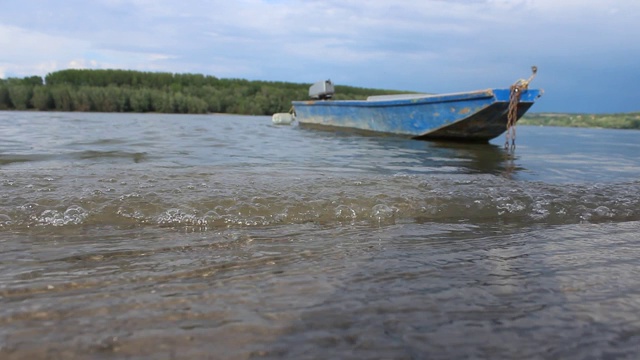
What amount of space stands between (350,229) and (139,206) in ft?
4.93

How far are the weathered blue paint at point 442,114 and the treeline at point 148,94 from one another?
25.3 m

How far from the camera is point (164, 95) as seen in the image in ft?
173

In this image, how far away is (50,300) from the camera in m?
1.67

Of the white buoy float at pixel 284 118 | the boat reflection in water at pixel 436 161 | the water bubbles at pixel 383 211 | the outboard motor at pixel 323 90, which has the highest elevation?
the outboard motor at pixel 323 90

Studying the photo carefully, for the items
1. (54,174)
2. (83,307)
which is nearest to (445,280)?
(83,307)

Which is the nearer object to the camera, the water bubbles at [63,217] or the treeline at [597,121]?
the water bubbles at [63,217]

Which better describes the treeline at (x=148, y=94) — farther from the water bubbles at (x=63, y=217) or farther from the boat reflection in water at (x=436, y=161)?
the water bubbles at (x=63, y=217)

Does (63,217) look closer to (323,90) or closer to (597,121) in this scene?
(323,90)

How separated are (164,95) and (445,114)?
48.0 m

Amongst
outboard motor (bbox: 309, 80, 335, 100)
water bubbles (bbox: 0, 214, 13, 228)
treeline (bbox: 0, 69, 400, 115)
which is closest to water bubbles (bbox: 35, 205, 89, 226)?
water bubbles (bbox: 0, 214, 13, 228)

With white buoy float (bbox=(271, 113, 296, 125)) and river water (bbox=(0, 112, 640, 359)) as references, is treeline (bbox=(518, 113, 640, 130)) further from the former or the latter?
river water (bbox=(0, 112, 640, 359))

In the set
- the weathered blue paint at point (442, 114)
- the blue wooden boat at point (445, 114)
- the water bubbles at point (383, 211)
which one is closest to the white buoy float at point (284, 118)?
the blue wooden boat at point (445, 114)

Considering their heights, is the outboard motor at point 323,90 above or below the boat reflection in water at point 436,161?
above

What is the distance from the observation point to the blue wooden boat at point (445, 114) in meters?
9.47
